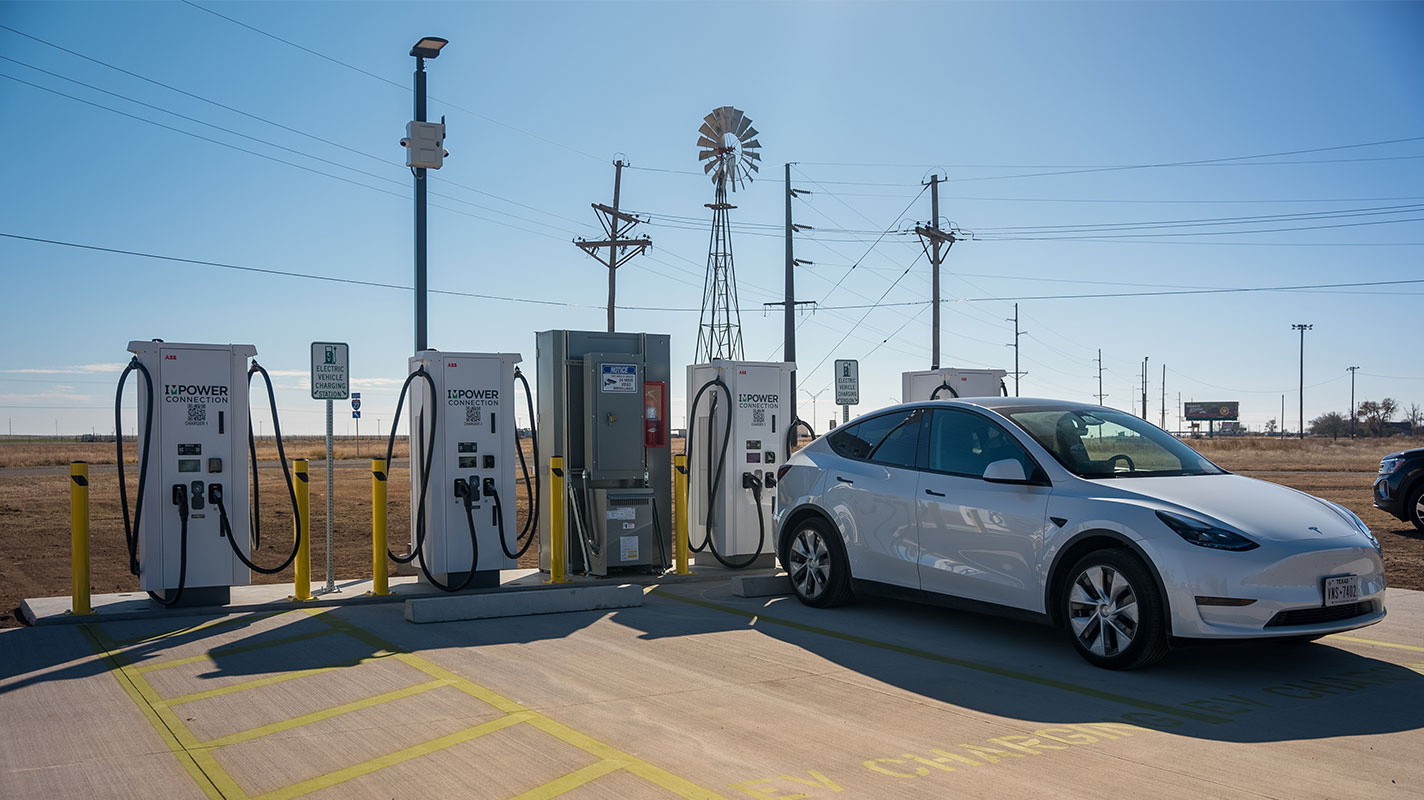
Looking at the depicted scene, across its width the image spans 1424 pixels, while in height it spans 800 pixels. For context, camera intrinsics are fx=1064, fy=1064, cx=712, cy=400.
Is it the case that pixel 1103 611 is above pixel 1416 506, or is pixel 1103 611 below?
above

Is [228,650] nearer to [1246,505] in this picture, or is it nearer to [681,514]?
[681,514]

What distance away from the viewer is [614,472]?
10961 mm

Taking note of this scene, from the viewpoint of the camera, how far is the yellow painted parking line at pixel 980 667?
5676mm

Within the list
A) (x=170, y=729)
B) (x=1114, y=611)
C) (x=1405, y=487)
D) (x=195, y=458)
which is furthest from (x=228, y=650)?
(x=1405, y=487)

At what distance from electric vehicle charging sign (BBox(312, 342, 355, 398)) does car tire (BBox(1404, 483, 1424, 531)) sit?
46.0ft

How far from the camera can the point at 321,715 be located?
5594 millimetres

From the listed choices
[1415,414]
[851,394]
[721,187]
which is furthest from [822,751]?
[1415,414]

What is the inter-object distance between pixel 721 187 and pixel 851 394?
13062 millimetres

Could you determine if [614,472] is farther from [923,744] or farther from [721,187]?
[721,187]

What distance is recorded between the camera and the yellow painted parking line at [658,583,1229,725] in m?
5.68

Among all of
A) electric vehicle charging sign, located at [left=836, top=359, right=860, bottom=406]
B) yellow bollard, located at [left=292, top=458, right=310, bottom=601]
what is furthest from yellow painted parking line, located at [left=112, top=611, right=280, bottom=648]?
electric vehicle charging sign, located at [left=836, top=359, right=860, bottom=406]

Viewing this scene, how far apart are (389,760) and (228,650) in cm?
308

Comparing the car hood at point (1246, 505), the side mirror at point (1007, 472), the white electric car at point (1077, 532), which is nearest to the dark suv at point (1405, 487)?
the white electric car at point (1077, 532)

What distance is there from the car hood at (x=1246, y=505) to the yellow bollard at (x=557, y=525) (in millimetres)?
5341
